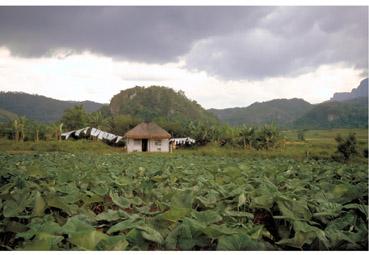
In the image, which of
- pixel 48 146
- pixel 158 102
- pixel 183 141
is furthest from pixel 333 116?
pixel 48 146

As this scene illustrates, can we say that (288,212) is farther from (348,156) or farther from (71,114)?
(71,114)

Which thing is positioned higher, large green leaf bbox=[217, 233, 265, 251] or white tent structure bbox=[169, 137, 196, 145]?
large green leaf bbox=[217, 233, 265, 251]

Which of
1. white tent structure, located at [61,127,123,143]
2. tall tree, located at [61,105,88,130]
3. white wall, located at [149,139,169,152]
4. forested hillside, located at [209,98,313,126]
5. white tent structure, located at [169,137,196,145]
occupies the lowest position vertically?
white wall, located at [149,139,169,152]

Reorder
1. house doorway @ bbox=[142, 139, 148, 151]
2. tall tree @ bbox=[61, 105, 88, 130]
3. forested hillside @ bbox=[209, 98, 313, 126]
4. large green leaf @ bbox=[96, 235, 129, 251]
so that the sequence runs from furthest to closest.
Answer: forested hillside @ bbox=[209, 98, 313, 126]
tall tree @ bbox=[61, 105, 88, 130]
house doorway @ bbox=[142, 139, 148, 151]
large green leaf @ bbox=[96, 235, 129, 251]

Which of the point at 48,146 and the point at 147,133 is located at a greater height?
the point at 147,133

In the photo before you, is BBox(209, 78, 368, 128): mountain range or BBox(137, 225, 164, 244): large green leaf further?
BBox(209, 78, 368, 128): mountain range

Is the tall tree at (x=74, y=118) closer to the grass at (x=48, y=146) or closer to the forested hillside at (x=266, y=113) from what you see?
the grass at (x=48, y=146)

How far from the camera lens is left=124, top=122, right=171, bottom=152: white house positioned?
32.4m

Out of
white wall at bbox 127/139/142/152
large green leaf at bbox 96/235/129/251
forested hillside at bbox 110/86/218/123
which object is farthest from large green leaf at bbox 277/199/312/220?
forested hillside at bbox 110/86/218/123

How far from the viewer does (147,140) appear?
33.3 m

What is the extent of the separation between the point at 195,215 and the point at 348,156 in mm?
21323

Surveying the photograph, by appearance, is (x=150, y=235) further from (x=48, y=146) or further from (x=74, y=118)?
(x=74, y=118)

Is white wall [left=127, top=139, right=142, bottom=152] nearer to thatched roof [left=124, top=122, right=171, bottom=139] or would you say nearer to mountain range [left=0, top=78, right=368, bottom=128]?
thatched roof [left=124, top=122, right=171, bottom=139]

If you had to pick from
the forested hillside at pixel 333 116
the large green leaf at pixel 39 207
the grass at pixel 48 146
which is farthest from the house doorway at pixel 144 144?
the forested hillside at pixel 333 116
